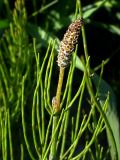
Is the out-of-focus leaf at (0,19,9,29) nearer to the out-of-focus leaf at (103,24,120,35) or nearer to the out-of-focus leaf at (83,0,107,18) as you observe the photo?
the out-of-focus leaf at (83,0,107,18)

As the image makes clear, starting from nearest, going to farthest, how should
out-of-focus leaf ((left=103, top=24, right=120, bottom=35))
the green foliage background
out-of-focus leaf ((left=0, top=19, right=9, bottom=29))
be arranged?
the green foliage background, out-of-focus leaf ((left=0, top=19, right=9, bottom=29)), out-of-focus leaf ((left=103, top=24, right=120, bottom=35))

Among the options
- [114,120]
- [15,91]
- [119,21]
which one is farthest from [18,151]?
[119,21]

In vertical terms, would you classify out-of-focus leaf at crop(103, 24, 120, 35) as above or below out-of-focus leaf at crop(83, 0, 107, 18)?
below

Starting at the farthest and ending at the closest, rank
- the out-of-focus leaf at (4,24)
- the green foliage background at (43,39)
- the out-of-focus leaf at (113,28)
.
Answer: the out-of-focus leaf at (113,28)
the out-of-focus leaf at (4,24)
the green foliage background at (43,39)

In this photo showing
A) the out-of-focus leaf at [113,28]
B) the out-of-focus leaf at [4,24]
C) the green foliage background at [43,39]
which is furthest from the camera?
the out-of-focus leaf at [113,28]

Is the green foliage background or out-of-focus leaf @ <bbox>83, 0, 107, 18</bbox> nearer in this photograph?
the green foliage background

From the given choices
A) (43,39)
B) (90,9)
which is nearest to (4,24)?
(43,39)

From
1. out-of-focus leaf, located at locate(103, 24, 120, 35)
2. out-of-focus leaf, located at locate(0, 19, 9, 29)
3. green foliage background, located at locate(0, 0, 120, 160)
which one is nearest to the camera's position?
green foliage background, located at locate(0, 0, 120, 160)

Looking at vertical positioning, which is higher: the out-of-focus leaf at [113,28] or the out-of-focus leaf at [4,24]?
the out-of-focus leaf at [4,24]

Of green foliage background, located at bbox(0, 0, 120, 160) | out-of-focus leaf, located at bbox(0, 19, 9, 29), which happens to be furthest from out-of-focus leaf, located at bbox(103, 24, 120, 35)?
out-of-focus leaf, located at bbox(0, 19, 9, 29)

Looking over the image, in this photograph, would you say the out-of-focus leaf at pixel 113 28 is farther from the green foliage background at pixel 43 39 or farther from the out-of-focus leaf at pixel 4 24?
the out-of-focus leaf at pixel 4 24

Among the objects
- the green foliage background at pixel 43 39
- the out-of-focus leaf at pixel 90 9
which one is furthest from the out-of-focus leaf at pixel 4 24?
the out-of-focus leaf at pixel 90 9
